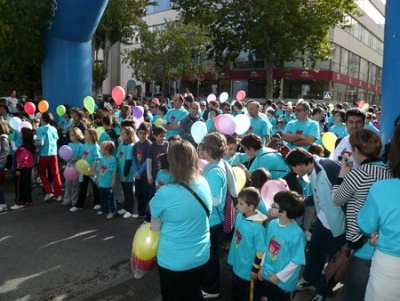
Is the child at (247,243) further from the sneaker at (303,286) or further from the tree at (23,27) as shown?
the tree at (23,27)

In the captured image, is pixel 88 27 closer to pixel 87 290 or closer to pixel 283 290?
pixel 87 290

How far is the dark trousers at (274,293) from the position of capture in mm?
3178

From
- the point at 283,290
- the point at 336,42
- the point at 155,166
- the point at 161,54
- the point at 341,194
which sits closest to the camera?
the point at 341,194

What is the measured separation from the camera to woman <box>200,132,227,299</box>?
11.5ft

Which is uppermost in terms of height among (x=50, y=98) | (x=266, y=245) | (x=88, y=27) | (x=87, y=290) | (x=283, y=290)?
(x=88, y=27)

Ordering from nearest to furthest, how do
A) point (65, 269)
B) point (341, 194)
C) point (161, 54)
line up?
point (341, 194) < point (65, 269) < point (161, 54)

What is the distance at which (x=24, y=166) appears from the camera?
658 cm

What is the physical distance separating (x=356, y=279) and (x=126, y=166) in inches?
174

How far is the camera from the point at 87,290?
160 inches

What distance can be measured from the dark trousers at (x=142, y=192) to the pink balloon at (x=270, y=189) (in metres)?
3.00

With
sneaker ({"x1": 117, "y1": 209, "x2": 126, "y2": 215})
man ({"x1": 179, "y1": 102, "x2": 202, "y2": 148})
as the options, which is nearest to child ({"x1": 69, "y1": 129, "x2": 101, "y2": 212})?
sneaker ({"x1": 117, "y1": 209, "x2": 126, "y2": 215})

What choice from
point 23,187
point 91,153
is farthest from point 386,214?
point 23,187

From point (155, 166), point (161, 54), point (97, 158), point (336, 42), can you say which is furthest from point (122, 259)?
point (336, 42)

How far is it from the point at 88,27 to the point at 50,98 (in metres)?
2.35
